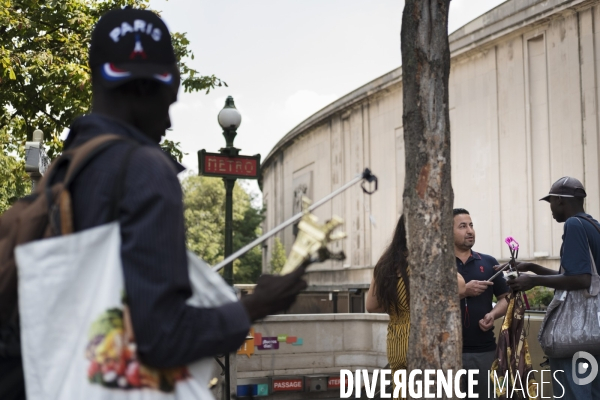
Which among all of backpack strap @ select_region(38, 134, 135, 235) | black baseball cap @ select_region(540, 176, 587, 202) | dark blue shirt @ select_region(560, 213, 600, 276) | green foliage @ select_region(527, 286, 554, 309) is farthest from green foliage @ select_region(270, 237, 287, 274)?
backpack strap @ select_region(38, 134, 135, 235)

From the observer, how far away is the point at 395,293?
21.2ft

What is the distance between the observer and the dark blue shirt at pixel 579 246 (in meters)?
5.85

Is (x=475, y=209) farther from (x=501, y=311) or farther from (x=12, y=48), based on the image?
(x=501, y=311)

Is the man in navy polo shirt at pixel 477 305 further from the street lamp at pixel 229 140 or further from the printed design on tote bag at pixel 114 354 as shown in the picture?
the street lamp at pixel 229 140

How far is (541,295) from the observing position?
24297 millimetres

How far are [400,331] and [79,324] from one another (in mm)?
4812

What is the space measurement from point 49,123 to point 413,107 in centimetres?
1293

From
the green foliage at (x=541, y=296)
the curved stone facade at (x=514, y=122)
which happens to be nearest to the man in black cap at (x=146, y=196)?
the green foliage at (x=541, y=296)

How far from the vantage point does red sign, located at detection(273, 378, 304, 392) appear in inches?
535

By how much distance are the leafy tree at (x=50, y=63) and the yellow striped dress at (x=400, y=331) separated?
1091 centimetres

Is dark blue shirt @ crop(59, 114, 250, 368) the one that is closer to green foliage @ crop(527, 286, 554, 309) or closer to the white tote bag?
the white tote bag

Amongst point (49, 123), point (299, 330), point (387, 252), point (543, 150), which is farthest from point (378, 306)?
point (543, 150)

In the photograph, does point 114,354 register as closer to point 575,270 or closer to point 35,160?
point 575,270

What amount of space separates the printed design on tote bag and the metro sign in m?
9.84
